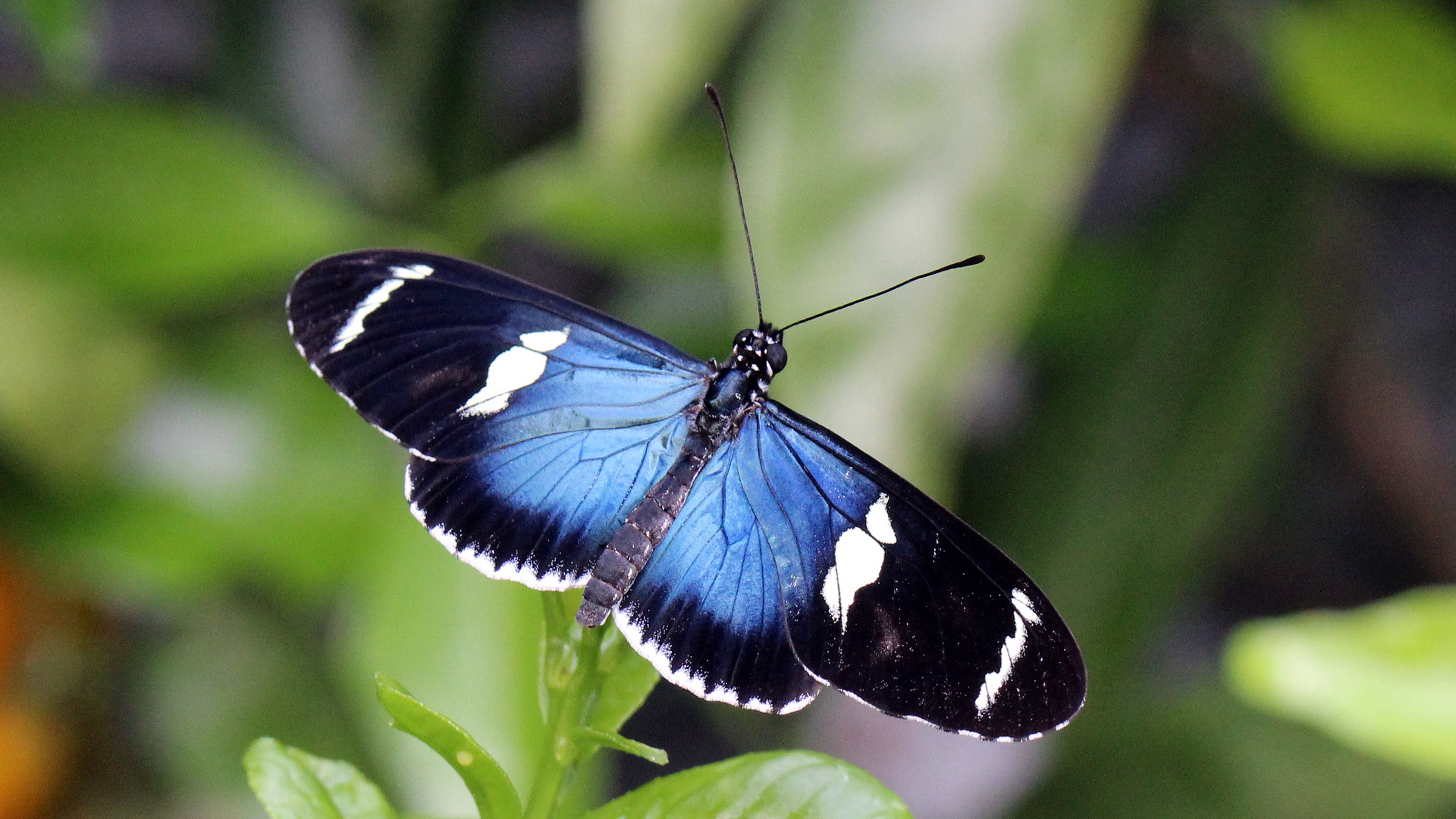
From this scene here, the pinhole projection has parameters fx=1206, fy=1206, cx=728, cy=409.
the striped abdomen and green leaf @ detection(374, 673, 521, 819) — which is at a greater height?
the striped abdomen

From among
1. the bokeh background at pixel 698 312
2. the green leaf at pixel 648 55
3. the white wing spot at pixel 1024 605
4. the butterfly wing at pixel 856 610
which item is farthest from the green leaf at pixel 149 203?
the white wing spot at pixel 1024 605

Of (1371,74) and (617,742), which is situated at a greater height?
(1371,74)

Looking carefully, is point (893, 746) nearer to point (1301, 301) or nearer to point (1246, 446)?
point (1246, 446)

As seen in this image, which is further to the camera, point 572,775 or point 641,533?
point 641,533

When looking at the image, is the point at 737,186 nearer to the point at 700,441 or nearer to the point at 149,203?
the point at 700,441

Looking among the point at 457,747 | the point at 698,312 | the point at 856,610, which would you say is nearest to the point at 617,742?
the point at 457,747

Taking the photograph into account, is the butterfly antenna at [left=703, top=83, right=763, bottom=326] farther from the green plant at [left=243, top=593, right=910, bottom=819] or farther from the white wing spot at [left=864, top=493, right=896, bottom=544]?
the green plant at [left=243, top=593, right=910, bottom=819]

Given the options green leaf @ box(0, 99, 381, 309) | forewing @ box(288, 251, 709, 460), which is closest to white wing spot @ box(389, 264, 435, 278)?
forewing @ box(288, 251, 709, 460)
